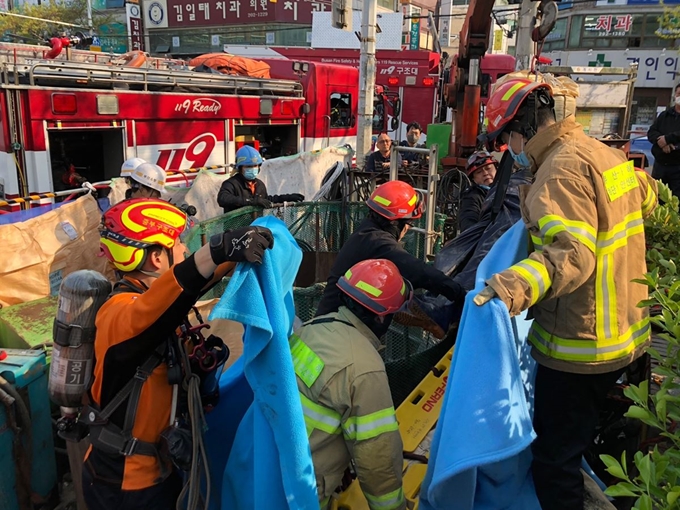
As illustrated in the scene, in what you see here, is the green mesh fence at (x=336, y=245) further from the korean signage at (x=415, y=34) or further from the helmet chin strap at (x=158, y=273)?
the korean signage at (x=415, y=34)

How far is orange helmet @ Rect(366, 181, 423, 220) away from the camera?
13.0 ft

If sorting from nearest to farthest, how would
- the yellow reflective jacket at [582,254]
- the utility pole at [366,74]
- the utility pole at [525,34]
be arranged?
the yellow reflective jacket at [582,254] → the utility pole at [525,34] → the utility pole at [366,74]

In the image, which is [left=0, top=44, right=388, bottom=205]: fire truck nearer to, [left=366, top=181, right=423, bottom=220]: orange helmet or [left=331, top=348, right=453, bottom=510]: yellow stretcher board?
[left=366, top=181, right=423, bottom=220]: orange helmet

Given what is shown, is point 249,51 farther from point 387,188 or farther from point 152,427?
point 152,427

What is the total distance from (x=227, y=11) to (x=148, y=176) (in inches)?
1177

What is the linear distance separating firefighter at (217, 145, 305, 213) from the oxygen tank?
4.38m

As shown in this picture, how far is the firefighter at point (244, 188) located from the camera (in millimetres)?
6520

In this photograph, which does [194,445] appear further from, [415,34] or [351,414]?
[415,34]

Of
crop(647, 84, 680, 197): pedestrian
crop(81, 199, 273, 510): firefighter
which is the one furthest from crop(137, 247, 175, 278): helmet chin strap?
crop(647, 84, 680, 197): pedestrian

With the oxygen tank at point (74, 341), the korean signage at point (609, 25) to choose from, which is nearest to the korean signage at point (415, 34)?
the korean signage at point (609, 25)

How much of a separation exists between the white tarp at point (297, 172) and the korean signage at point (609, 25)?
2285cm

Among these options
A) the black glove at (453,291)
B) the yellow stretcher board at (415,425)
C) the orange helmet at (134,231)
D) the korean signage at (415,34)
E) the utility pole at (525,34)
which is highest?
the korean signage at (415,34)

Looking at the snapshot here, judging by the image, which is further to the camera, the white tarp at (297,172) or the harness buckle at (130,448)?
the white tarp at (297,172)

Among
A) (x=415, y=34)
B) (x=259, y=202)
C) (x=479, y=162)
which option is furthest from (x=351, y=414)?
(x=415, y=34)
